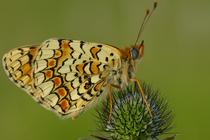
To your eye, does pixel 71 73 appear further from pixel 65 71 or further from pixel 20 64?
pixel 20 64

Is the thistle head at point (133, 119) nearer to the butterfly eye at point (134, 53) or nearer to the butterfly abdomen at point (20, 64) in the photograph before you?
the butterfly eye at point (134, 53)

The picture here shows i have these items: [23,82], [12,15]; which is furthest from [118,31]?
[23,82]

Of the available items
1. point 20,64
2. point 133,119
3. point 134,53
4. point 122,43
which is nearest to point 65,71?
point 20,64

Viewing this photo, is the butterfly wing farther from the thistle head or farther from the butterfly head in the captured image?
the thistle head

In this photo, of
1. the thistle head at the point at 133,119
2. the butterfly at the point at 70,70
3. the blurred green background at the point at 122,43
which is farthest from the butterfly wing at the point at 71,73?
the blurred green background at the point at 122,43

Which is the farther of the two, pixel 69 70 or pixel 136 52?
pixel 69 70

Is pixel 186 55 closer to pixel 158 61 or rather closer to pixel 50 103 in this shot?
pixel 158 61
